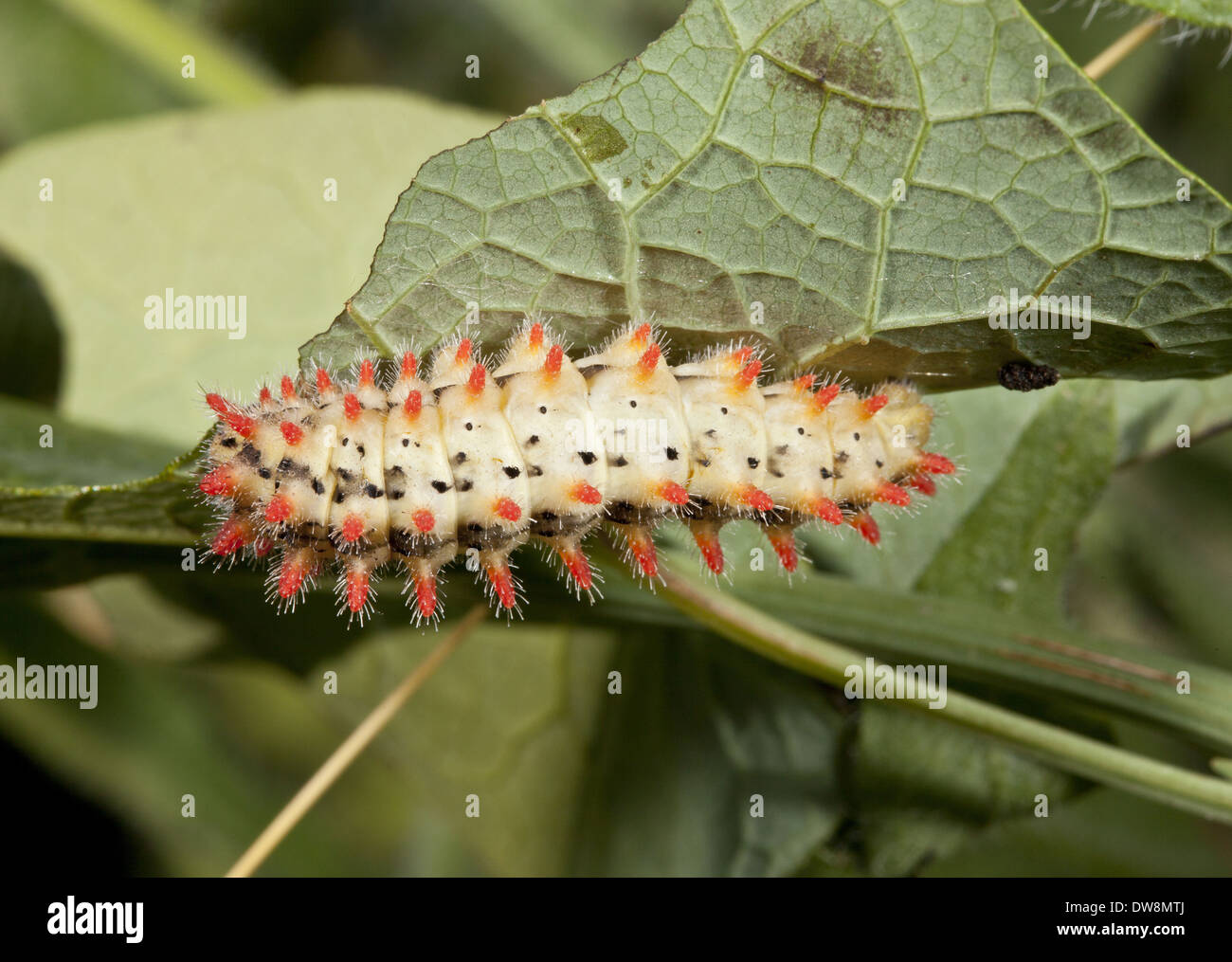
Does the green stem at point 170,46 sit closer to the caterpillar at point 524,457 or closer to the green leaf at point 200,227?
the green leaf at point 200,227

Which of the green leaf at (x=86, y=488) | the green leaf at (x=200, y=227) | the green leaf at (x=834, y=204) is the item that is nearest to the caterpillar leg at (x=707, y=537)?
the green leaf at (x=834, y=204)

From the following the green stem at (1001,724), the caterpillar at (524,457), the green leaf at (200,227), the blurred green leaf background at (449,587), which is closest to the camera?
the caterpillar at (524,457)

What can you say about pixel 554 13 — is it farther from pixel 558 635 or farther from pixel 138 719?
pixel 138 719

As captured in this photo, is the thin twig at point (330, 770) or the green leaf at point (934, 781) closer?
the thin twig at point (330, 770)

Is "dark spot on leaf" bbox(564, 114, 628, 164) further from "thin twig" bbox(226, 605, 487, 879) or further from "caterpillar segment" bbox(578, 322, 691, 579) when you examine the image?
"thin twig" bbox(226, 605, 487, 879)

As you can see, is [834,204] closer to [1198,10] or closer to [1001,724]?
[1198,10]

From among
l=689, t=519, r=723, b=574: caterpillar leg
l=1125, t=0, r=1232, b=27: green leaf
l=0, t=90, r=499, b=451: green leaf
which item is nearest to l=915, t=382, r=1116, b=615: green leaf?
l=689, t=519, r=723, b=574: caterpillar leg
